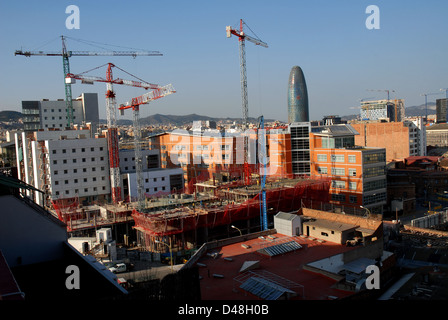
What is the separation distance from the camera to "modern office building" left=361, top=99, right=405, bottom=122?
11594 centimetres

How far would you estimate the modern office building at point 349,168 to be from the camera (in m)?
26.9

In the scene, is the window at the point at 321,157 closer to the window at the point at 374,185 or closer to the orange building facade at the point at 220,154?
the orange building facade at the point at 220,154

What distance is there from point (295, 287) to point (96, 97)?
52210 mm

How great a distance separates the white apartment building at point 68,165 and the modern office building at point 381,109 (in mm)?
100026

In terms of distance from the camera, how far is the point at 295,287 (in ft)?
33.1

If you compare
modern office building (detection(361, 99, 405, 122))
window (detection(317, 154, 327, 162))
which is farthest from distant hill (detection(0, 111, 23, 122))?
window (detection(317, 154, 327, 162))

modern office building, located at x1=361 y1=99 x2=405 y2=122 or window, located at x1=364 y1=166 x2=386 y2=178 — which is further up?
modern office building, located at x1=361 y1=99 x2=405 y2=122

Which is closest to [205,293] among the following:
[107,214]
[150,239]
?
[150,239]

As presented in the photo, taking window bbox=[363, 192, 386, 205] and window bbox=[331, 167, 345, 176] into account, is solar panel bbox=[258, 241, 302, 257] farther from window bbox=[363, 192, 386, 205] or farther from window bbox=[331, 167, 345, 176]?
window bbox=[331, 167, 345, 176]

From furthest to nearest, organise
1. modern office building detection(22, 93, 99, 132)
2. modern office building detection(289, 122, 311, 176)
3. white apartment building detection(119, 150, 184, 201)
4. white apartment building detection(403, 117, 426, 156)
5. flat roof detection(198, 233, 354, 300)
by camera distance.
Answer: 1. white apartment building detection(403, 117, 426, 156)
2. modern office building detection(22, 93, 99, 132)
3. modern office building detection(289, 122, 311, 176)
4. white apartment building detection(119, 150, 184, 201)
5. flat roof detection(198, 233, 354, 300)

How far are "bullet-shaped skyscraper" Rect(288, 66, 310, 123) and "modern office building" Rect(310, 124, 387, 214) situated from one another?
53.9 metres

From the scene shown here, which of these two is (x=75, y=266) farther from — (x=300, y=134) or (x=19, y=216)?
(x=300, y=134)

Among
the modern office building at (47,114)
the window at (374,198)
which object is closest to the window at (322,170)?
the window at (374,198)

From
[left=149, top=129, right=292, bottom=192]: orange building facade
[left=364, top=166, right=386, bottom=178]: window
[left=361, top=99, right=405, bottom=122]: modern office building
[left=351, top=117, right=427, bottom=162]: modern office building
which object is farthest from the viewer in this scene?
[left=361, top=99, right=405, bottom=122]: modern office building
